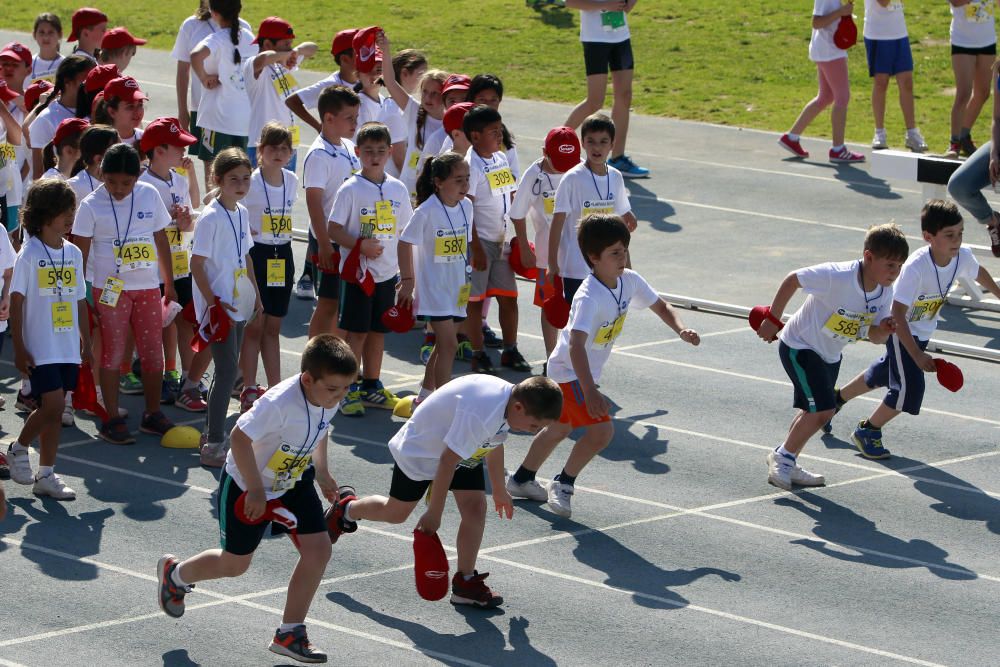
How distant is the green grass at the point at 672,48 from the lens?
2292cm

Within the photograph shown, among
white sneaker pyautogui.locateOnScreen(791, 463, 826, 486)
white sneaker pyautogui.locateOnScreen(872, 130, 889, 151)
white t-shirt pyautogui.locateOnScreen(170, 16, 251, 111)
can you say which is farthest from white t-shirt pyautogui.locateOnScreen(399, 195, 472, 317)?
white sneaker pyautogui.locateOnScreen(872, 130, 889, 151)

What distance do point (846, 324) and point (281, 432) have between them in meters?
4.19

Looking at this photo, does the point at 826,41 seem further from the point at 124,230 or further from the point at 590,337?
the point at 124,230

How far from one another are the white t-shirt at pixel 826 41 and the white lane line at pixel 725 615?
11.8 m

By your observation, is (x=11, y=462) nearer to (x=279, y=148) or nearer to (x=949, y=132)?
(x=279, y=148)

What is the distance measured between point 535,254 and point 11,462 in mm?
4228

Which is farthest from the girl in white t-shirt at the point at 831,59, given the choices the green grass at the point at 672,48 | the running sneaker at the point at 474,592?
the running sneaker at the point at 474,592

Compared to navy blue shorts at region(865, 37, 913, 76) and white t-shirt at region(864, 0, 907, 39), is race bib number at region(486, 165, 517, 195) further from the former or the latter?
white t-shirt at region(864, 0, 907, 39)

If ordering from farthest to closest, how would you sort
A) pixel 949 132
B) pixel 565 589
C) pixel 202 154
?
pixel 949 132
pixel 202 154
pixel 565 589

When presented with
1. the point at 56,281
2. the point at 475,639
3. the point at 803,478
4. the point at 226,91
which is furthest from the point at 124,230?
the point at 226,91

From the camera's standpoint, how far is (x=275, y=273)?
10.9 meters

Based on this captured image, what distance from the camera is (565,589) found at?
26.6 ft

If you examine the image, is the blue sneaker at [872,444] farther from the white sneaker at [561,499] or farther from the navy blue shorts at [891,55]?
the navy blue shorts at [891,55]

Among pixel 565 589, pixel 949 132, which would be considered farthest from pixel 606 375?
pixel 949 132
